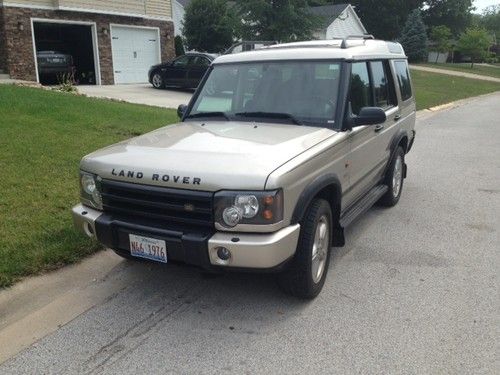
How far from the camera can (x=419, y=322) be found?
12.1ft

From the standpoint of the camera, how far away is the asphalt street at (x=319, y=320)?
3215 millimetres

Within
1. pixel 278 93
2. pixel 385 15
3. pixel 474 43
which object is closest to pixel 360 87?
pixel 278 93

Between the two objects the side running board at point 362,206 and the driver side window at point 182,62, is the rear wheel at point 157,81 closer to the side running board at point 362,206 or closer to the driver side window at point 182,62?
the driver side window at point 182,62

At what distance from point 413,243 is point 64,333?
3.39 metres

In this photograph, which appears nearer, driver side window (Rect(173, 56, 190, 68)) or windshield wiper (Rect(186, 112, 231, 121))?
windshield wiper (Rect(186, 112, 231, 121))

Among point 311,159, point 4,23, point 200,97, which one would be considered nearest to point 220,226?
point 311,159

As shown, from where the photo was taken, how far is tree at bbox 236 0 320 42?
2514 centimetres

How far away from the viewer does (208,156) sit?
142 inches

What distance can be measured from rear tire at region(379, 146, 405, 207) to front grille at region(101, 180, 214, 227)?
3338mm

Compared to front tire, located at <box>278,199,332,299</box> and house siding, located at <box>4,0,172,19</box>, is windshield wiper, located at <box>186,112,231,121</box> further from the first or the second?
house siding, located at <box>4,0,172,19</box>

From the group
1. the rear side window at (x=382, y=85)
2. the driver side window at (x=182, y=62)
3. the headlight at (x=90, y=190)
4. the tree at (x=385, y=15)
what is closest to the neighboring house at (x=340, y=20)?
the tree at (x=385, y=15)

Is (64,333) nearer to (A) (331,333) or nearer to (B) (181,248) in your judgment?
(B) (181,248)

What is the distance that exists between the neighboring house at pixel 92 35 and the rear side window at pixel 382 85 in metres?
15.3

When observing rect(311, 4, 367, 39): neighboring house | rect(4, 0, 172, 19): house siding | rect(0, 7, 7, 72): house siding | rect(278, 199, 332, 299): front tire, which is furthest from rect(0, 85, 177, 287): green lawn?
rect(311, 4, 367, 39): neighboring house
